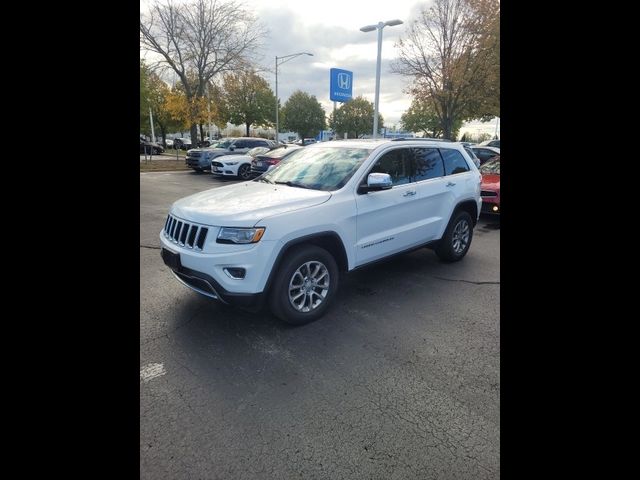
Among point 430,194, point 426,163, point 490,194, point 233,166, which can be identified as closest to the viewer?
point 430,194

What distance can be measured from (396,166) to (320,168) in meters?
0.94

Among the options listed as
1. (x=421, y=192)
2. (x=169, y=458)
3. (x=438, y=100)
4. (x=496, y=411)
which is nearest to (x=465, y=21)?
(x=438, y=100)

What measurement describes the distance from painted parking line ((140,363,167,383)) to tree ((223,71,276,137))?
44.5 meters

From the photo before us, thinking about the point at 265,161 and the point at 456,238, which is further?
the point at 265,161

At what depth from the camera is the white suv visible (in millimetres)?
3178

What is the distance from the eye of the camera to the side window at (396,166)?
4.27 meters

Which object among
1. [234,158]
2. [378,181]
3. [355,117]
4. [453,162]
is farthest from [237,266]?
[355,117]

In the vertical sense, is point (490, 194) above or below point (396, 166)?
below

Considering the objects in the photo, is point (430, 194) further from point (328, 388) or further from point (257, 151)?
point (257, 151)

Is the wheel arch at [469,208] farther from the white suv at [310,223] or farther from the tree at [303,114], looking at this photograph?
the tree at [303,114]

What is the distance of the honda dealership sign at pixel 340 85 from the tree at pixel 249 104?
27045 mm

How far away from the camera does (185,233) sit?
3457 mm
